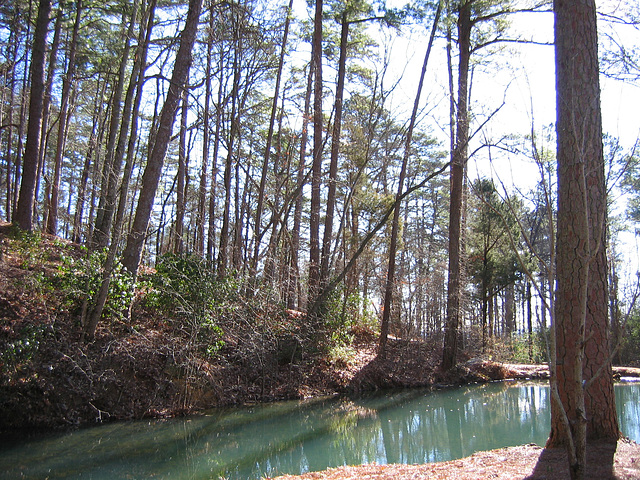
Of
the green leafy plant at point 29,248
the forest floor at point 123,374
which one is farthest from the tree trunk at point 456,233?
the green leafy plant at point 29,248

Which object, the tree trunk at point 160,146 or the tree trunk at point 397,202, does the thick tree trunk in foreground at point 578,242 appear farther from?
→ the tree trunk at point 397,202

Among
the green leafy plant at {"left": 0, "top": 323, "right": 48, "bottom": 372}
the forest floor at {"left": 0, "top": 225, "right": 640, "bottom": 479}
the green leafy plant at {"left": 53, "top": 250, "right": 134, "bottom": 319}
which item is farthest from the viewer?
the green leafy plant at {"left": 53, "top": 250, "right": 134, "bottom": 319}

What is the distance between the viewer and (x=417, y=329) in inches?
730

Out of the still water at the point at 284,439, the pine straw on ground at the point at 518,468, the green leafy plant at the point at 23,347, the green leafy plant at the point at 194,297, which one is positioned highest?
the green leafy plant at the point at 194,297

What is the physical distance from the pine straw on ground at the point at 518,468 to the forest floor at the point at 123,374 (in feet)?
0.05

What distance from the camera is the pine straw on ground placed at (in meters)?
3.75

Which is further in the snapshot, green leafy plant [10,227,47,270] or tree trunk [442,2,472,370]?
tree trunk [442,2,472,370]

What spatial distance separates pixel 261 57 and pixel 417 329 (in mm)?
11510

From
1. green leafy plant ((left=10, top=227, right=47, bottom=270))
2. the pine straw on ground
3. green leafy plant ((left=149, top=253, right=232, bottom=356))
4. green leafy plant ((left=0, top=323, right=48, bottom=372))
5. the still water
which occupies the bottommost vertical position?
the still water

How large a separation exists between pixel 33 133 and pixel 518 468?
37.7 ft

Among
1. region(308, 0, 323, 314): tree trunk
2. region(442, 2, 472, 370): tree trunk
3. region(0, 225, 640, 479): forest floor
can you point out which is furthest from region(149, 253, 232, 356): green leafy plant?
region(442, 2, 472, 370): tree trunk

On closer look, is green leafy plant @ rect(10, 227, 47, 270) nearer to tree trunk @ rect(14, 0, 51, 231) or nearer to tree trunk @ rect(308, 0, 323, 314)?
tree trunk @ rect(14, 0, 51, 231)

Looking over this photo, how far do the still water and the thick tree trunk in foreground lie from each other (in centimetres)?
258

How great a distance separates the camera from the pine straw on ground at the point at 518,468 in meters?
3.75
